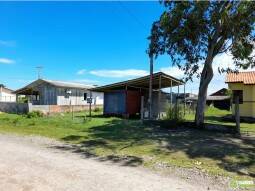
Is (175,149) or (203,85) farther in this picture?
(203,85)

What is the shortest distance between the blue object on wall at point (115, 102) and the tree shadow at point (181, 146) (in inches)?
417

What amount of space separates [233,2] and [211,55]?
2.76m

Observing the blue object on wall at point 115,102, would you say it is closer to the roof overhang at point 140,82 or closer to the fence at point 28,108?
the roof overhang at point 140,82

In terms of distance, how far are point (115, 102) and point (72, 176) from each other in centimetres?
1896

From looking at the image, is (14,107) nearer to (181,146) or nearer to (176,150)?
(181,146)

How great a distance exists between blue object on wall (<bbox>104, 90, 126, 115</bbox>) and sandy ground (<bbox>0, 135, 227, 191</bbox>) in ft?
52.1

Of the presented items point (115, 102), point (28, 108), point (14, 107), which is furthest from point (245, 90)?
point (14, 107)

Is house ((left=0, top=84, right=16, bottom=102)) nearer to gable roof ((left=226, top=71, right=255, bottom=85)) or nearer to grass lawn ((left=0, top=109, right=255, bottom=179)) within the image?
gable roof ((left=226, top=71, right=255, bottom=85))

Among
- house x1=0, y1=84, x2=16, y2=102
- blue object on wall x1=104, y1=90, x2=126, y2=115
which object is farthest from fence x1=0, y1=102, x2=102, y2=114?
house x1=0, y1=84, x2=16, y2=102

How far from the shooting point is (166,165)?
7516mm

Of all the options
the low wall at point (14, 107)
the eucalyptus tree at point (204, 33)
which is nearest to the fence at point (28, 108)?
the low wall at point (14, 107)

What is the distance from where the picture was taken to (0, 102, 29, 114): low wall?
87.3 feet

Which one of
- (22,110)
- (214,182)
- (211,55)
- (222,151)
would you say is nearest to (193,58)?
(211,55)

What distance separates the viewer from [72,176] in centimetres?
620
